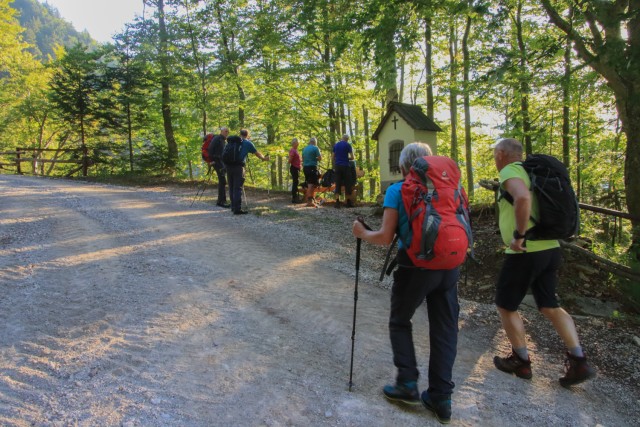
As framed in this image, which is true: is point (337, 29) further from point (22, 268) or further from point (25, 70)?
point (25, 70)

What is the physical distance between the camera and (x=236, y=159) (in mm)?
9727

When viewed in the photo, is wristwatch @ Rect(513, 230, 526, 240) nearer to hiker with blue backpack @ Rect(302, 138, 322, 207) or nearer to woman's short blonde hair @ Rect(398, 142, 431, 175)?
woman's short blonde hair @ Rect(398, 142, 431, 175)

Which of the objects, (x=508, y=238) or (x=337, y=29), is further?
(x=337, y=29)

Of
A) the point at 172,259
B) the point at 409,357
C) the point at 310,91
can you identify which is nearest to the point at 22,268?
the point at 172,259

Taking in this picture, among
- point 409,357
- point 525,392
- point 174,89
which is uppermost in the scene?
point 174,89

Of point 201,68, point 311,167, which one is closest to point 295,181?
point 311,167

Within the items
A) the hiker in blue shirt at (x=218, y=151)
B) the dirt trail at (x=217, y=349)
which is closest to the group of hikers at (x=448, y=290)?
the dirt trail at (x=217, y=349)

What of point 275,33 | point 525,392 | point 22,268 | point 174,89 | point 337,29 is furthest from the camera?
point 174,89

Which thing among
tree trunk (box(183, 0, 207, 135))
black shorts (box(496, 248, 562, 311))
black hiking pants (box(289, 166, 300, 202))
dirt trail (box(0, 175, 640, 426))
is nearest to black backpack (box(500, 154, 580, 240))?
black shorts (box(496, 248, 562, 311))

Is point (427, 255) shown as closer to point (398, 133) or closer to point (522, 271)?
point (522, 271)

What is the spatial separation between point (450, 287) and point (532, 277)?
1.04m

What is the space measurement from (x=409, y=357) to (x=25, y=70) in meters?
34.6

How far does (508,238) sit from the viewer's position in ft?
11.0

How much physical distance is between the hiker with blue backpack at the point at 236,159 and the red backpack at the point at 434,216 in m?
7.42
